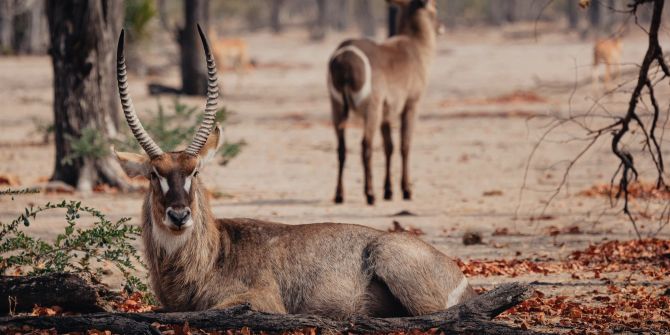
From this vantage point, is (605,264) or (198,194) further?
(605,264)

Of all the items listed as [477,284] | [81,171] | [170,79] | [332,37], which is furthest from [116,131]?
[332,37]

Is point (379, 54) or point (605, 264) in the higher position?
point (379, 54)

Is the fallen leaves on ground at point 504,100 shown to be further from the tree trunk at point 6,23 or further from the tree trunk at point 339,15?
the tree trunk at point 339,15

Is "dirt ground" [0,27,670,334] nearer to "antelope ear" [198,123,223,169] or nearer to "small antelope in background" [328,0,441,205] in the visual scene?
"small antelope in background" [328,0,441,205]

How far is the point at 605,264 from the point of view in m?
8.30

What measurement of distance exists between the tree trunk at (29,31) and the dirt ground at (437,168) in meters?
8.58

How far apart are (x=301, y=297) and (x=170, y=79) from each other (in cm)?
2678

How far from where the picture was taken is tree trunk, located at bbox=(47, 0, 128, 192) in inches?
462

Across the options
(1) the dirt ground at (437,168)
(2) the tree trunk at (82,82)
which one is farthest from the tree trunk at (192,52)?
(2) the tree trunk at (82,82)

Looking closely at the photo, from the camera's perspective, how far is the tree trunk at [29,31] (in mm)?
40625

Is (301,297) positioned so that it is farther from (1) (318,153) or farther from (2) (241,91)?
(2) (241,91)

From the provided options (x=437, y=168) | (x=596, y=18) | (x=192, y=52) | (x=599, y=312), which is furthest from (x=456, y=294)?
(x=596, y=18)

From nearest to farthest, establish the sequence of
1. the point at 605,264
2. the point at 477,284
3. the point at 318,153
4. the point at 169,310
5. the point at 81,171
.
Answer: the point at 169,310 → the point at 477,284 → the point at 605,264 → the point at 81,171 → the point at 318,153

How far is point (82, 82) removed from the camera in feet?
38.8
